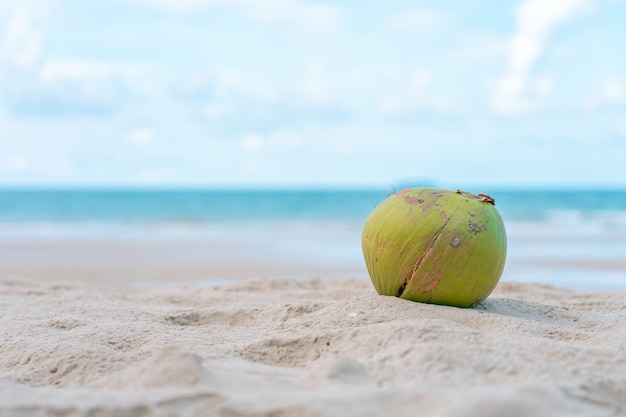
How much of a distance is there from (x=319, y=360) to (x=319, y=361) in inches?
1.2

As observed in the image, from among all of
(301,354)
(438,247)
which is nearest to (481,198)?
(438,247)

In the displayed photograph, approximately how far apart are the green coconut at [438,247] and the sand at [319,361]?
110 millimetres

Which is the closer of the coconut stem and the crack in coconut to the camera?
the crack in coconut

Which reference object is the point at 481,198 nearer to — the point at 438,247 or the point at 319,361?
the point at 438,247

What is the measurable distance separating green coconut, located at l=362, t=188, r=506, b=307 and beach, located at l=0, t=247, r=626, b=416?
0.12 m

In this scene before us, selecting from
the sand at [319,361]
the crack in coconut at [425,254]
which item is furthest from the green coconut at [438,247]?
the sand at [319,361]

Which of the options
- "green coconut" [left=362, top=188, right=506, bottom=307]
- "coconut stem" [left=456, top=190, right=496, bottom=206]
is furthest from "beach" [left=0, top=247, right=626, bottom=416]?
"coconut stem" [left=456, top=190, right=496, bottom=206]

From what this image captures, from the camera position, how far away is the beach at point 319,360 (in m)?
2.02

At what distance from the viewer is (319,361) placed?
263cm

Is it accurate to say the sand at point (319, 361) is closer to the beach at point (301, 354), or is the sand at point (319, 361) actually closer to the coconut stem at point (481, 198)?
the beach at point (301, 354)

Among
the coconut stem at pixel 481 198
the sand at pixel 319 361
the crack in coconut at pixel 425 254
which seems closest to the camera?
the sand at pixel 319 361

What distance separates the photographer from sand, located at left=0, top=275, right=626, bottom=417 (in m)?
2.02

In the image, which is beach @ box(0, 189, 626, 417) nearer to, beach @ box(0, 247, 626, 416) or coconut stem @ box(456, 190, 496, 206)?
beach @ box(0, 247, 626, 416)

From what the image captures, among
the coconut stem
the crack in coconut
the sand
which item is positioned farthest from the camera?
the coconut stem
